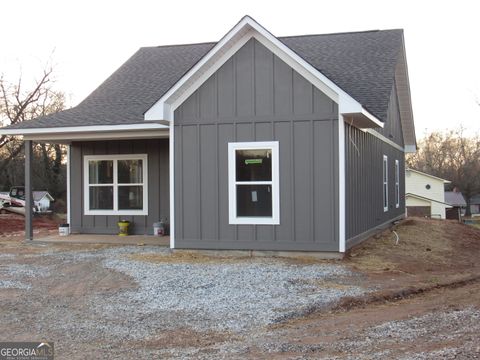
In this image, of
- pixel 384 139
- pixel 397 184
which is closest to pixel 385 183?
pixel 384 139

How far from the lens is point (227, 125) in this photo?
12.2m

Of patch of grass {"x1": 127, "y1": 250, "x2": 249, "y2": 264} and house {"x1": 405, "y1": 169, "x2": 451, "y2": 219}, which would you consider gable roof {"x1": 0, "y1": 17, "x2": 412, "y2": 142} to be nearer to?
patch of grass {"x1": 127, "y1": 250, "x2": 249, "y2": 264}

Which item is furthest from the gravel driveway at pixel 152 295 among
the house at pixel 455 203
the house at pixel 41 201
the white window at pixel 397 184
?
the house at pixel 455 203

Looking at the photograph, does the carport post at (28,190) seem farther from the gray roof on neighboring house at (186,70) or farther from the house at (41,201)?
the house at (41,201)

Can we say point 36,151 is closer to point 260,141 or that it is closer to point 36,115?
point 36,115

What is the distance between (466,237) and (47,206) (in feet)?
92.5

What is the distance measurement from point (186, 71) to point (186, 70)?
365 centimetres

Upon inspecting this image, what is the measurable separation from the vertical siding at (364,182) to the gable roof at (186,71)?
98 centimetres

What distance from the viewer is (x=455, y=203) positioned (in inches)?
2527

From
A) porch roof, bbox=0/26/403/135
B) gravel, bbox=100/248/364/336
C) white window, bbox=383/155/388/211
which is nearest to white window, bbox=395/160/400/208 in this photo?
white window, bbox=383/155/388/211

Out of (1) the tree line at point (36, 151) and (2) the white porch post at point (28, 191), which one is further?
(1) the tree line at point (36, 151)

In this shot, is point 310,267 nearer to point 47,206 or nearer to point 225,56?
point 225,56

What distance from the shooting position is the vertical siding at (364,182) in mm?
12320

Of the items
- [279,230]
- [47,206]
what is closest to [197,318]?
[279,230]
